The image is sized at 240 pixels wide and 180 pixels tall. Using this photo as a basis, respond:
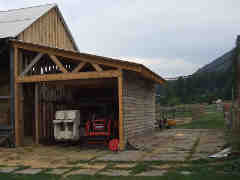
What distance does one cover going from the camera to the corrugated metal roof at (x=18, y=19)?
1399 centimetres

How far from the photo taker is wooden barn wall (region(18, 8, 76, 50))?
612 inches

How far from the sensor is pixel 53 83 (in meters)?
13.9

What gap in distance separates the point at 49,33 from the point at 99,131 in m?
8.15

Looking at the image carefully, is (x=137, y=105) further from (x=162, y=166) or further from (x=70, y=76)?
(x=162, y=166)

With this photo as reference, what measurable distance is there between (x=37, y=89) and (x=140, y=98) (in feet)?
15.9

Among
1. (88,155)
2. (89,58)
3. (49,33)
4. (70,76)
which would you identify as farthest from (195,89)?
(88,155)

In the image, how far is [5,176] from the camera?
7238 mm

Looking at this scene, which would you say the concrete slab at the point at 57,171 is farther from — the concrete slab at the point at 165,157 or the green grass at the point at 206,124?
the green grass at the point at 206,124

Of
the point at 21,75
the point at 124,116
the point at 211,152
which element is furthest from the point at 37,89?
the point at 211,152

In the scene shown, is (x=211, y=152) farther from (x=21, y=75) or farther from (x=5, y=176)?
(x=21, y=75)

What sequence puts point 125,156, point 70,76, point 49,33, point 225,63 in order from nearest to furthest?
point 125,156 < point 70,76 < point 225,63 < point 49,33

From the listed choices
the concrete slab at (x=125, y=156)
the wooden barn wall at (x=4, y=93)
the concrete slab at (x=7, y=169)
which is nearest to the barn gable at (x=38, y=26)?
the wooden barn wall at (x=4, y=93)

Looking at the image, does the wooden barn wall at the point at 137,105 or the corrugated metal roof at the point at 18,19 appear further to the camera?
the corrugated metal roof at the point at 18,19

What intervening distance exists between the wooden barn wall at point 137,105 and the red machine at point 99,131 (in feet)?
2.61
